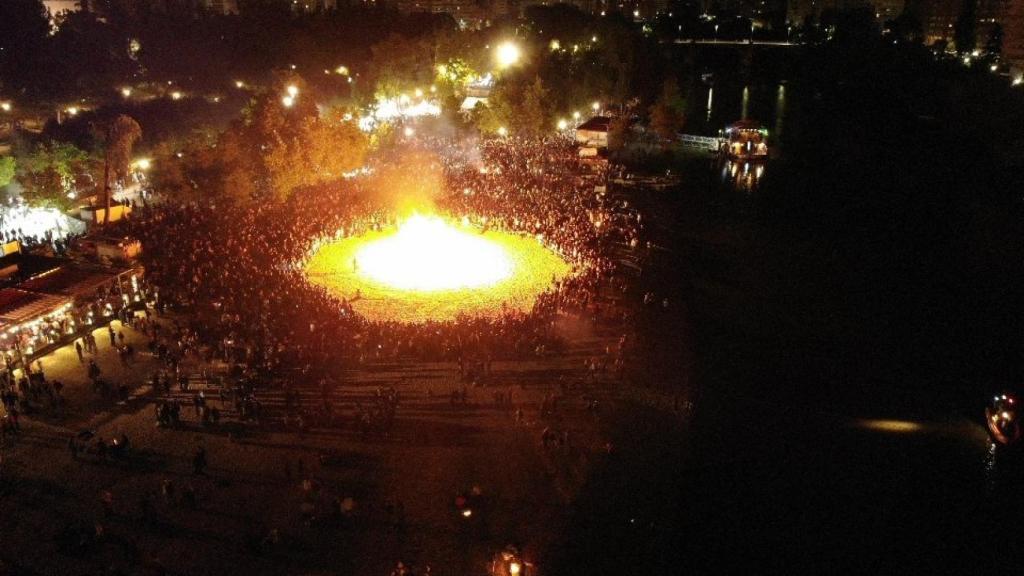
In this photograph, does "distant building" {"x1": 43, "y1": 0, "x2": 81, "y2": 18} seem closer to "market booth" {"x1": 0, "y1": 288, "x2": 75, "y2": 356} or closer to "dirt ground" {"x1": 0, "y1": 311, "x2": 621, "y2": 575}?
"market booth" {"x1": 0, "y1": 288, "x2": 75, "y2": 356}

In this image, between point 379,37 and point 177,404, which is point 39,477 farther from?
point 379,37

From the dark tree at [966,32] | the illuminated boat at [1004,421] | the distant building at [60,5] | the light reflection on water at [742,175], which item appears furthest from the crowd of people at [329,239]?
the distant building at [60,5]

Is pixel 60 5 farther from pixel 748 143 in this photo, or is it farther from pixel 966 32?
pixel 966 32

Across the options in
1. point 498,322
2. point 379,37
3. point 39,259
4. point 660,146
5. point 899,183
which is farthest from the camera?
point 379,37

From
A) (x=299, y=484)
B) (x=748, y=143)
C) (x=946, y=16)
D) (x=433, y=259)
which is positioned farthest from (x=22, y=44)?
(x=946, y=16)

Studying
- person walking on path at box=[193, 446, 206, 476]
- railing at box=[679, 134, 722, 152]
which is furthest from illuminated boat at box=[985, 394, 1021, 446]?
railing at box=[679, 134, 722, 152]

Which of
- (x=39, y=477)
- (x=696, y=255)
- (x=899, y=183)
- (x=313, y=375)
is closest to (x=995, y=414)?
(x=696, y=255)

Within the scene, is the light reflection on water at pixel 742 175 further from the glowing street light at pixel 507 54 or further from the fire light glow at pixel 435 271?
the glowing street light at pixel 507 54
